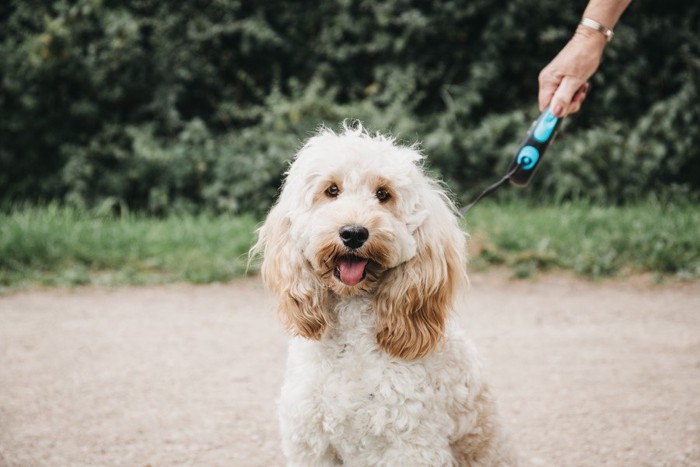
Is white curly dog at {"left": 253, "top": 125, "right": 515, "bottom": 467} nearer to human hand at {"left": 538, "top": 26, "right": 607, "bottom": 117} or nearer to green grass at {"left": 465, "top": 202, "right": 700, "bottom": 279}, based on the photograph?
human hand at {"left": 538, "top": 26, "right": 607, "bottom": 117}

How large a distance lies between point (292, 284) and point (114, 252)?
4958 millimetres

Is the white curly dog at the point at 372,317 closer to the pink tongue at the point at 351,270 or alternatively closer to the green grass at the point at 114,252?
the pink tongue at the point at 351,270

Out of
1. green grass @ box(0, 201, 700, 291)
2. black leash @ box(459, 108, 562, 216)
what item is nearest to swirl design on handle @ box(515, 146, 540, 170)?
black leash @ box(459, 108, 562, 216)

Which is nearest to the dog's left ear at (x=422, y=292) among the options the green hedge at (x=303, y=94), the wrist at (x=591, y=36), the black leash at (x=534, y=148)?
the black leash at (x=534, y=148)

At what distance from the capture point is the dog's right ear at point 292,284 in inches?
103

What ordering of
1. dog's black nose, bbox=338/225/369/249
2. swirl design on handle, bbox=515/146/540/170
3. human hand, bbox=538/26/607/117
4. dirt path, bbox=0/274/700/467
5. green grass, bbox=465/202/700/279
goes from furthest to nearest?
green grass, bbox=465/202/700/279, dirt path, bbox=0/274/700/467, swirl design on handle, bbox=515/146/540/170, human hand, bbox=538/26/607/117, dog's black nose, bbox=338/225/369/249

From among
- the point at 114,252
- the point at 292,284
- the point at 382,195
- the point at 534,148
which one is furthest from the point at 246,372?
the point at 114,252

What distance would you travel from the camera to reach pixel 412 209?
266cm

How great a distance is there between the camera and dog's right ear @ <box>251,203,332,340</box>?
2.61m

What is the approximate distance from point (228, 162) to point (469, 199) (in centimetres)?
315

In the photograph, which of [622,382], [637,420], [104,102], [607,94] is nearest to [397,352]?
[637,420]

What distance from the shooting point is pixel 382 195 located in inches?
106

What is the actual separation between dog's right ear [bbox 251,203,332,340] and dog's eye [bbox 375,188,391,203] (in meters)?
0.36

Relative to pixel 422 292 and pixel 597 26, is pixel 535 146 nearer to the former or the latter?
pixel 597 26
